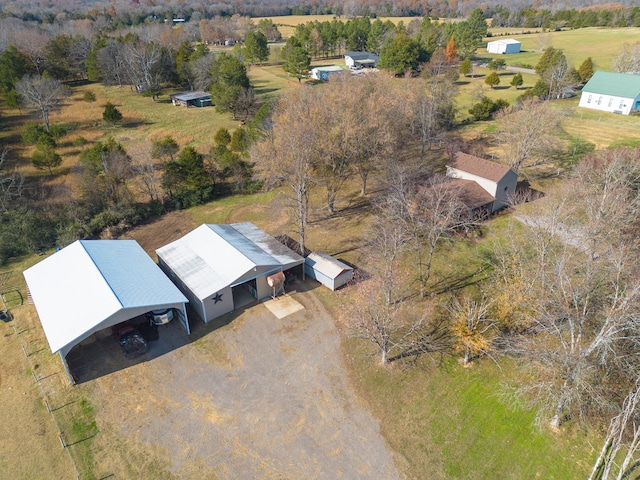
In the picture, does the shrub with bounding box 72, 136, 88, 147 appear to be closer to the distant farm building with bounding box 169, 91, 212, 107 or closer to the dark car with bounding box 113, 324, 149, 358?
the distant farm building with bounding box 169, 91, 212, 107

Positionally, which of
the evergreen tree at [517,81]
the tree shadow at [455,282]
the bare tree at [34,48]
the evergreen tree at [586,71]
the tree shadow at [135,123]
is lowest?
the tree shadow at [455,282]

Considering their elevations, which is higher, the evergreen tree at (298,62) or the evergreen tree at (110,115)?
the evergreen tree at (298,62)

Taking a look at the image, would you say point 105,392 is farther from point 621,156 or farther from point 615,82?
point 615,82

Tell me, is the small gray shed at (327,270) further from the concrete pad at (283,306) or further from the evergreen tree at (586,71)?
the evergreen tree at (586,71)

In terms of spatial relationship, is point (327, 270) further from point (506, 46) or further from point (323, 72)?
point (506, 46)

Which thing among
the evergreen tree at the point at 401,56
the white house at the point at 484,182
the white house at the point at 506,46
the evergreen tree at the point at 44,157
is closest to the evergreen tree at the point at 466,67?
the evergreen tree at the point at 401,56

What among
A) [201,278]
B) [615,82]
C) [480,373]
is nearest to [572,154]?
[615,82]

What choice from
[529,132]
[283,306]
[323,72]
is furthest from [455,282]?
[323,72]
